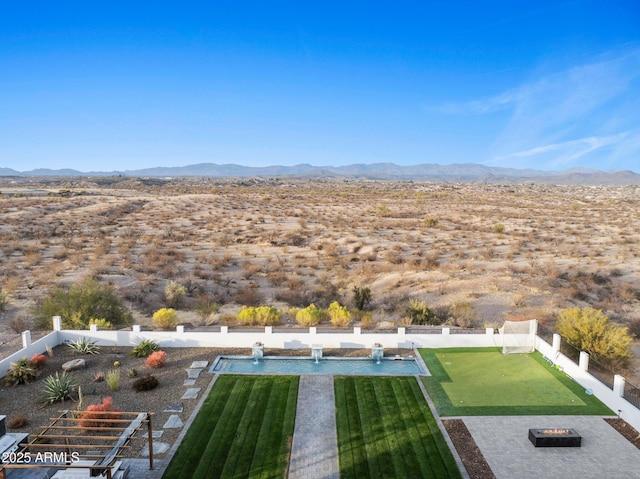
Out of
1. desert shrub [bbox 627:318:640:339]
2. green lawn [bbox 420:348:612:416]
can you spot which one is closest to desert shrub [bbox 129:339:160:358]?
green lawn [bbox 420:348:612:416]

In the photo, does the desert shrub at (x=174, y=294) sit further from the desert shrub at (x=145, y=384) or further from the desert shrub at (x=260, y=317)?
the desert shrub at (x=145, y=384)

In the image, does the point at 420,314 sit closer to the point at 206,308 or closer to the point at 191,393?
the point at 206,308

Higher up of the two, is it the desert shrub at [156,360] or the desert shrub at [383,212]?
the desert shrub at [383,212]

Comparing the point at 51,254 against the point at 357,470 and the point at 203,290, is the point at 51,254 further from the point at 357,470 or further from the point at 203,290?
the point at 357,470

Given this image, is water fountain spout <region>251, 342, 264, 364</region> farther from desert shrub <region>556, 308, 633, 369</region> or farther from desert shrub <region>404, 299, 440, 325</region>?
desert shrub <region>556, 308, 633, 369</region>

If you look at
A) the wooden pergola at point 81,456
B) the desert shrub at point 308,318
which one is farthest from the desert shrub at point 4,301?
the desert shrub at point 308,318

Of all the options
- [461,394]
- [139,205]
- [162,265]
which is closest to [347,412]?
[461,394]

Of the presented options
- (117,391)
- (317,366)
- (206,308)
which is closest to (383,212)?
(206,308)
